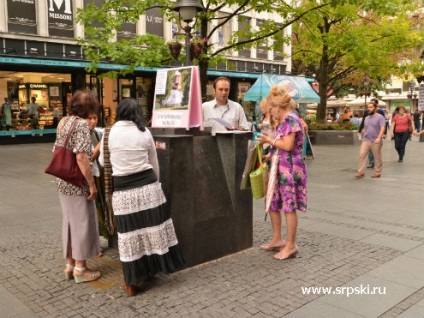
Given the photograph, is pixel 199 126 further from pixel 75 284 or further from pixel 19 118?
pixel 19 118

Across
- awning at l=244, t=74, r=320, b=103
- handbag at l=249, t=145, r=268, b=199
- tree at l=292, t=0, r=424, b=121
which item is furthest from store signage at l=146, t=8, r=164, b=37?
handbag at l=249, t=145, r=268, b=199

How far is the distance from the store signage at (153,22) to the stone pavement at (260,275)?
63.5 ft

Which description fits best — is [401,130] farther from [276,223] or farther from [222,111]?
[276,223]

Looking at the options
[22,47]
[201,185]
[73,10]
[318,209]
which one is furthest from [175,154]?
[73,10]

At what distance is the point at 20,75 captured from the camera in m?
20.9

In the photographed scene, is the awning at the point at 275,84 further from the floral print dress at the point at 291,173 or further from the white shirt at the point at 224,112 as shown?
the floral print dress at the point at 291,173

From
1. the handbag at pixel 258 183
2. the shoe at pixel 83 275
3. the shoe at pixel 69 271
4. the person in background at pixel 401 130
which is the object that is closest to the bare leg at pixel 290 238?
the handbag at pixel 258 183

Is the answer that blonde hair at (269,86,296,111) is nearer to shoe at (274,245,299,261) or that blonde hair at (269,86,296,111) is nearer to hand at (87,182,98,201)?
shoe at (274,245,299,261)

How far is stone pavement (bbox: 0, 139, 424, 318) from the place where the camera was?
3.71 m

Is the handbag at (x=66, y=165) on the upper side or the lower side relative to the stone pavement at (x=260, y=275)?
upper

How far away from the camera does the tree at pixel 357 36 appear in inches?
524
